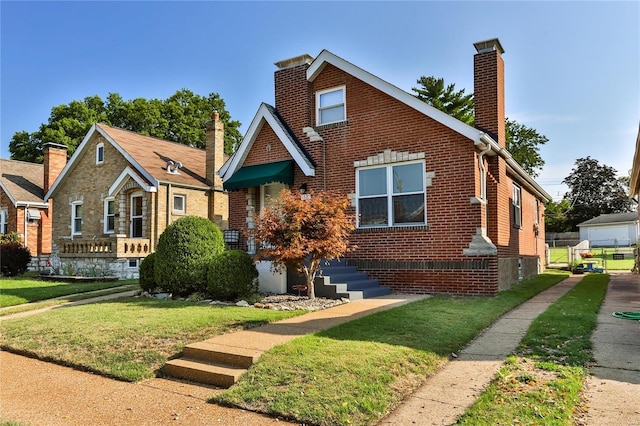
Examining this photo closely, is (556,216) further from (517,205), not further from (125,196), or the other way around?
(125,196)

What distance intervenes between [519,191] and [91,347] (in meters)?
14.8

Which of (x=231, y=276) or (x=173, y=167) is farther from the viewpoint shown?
(x=173, y=167)

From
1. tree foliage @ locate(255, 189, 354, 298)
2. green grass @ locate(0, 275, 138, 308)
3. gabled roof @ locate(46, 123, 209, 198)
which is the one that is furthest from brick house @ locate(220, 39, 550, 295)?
gabled roof @ locate(46, 123, 209, 198)

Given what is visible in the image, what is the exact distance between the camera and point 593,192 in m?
73.6

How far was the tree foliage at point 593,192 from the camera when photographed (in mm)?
69750

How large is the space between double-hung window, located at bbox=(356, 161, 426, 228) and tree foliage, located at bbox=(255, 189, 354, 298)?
2.72 metres

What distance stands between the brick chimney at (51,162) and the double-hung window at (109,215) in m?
5.67

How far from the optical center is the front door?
830 inches

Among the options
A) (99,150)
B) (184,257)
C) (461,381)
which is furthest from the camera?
(99,150)

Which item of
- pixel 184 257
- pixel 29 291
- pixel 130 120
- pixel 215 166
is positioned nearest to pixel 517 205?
pixel 184 257

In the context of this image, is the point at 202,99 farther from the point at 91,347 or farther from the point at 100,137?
the point at 91,347

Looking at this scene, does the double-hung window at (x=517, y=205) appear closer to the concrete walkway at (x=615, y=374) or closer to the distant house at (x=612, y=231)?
the concrete walkway at (x=615, y=374)

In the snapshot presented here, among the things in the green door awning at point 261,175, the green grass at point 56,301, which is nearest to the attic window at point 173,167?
the green door awning at point 261,175

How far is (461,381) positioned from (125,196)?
1947 cm
